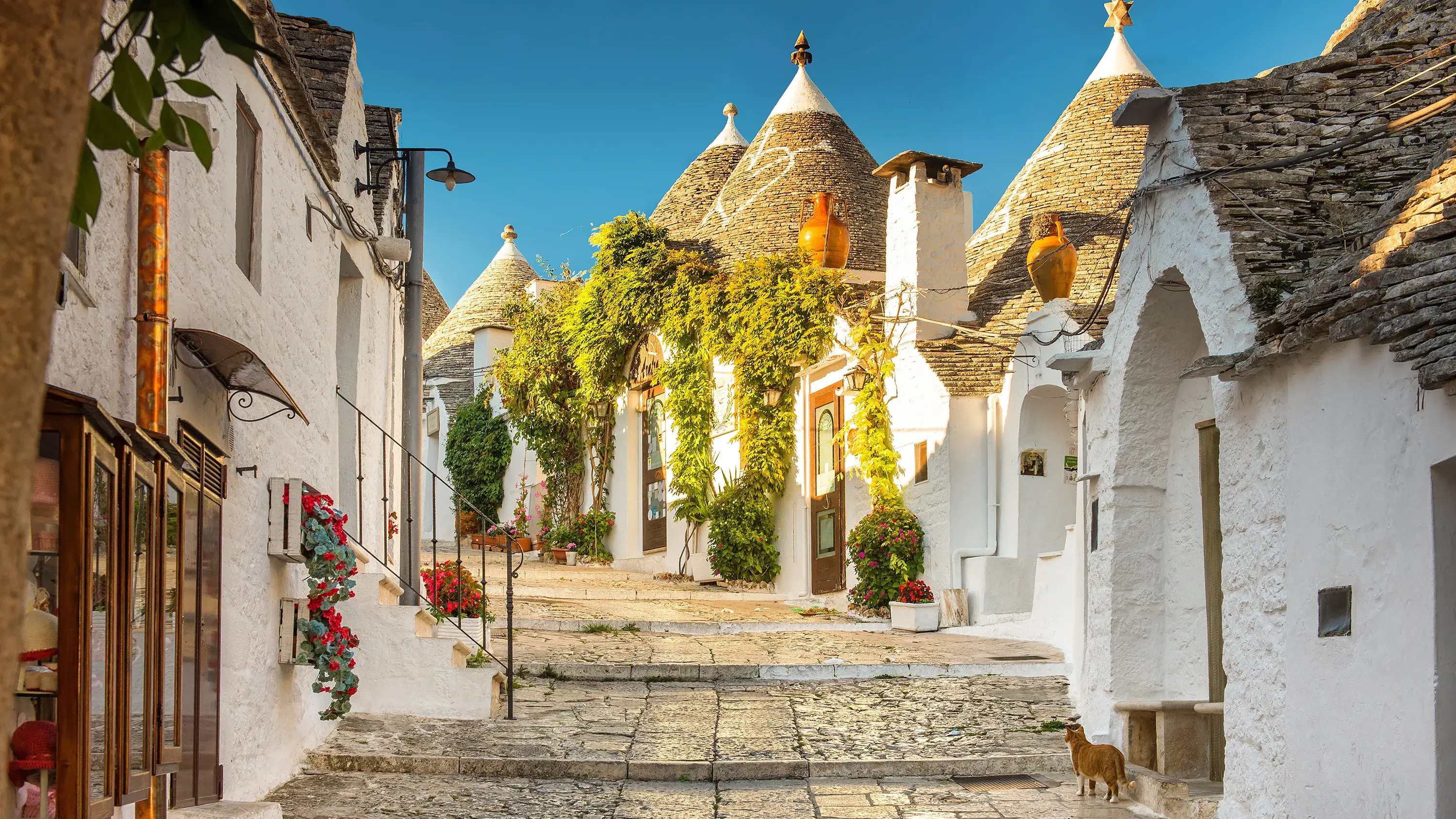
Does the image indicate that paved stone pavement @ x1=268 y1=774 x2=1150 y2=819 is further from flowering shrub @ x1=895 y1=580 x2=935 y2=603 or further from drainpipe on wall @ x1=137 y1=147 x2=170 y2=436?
flowering shrub @ x1=895 y1=580 x2=935 y2=603

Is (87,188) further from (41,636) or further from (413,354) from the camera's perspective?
(413,354)

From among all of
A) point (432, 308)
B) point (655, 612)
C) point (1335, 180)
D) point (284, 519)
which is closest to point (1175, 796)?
point (1335, 180)

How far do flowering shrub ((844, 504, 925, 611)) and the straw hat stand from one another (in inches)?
468

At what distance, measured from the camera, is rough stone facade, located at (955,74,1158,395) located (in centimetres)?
1541

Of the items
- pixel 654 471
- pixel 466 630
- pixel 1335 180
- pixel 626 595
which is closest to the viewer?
pixel 1335 180

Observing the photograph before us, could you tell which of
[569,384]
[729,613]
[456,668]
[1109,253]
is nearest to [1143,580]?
[456,668]

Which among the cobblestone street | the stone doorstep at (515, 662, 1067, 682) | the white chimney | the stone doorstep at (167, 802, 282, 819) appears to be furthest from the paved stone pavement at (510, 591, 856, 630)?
the stone doorstep at (167, 802, 282, 819)

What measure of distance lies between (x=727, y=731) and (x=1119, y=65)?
12.9 metres

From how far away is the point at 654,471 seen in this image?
21344 mm

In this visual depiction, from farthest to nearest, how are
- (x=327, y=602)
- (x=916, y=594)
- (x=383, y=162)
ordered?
(x=916, y=594)
(x=383, y=162)
(x=327, y=602)

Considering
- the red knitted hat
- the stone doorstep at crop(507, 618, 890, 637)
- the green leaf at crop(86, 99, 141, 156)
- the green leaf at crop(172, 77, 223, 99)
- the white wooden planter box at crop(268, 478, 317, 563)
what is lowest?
the stone doorstep at crop(507, 618, 890, 637)

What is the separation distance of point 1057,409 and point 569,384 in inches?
426

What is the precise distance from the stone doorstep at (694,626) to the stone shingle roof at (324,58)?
5061mm

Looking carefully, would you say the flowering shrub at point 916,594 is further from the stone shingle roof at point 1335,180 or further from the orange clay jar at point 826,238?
the stone shingle roof at point 1335,180
